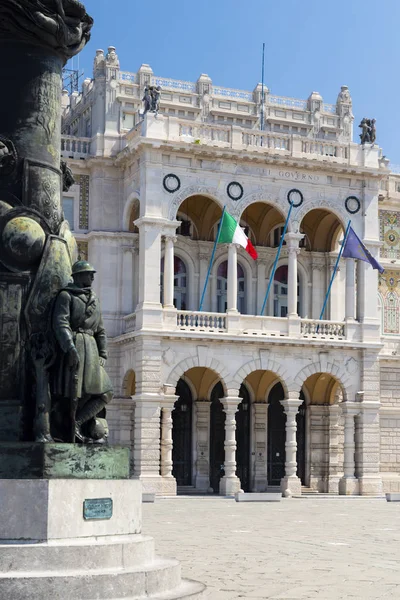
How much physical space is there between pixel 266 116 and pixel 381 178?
280 inches

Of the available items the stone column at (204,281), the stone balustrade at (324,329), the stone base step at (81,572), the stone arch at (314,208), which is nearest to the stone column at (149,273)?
the stone column at (204,281)

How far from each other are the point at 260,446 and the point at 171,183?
1063 cm

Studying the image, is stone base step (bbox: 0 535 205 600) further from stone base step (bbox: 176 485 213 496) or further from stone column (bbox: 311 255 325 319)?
stone column (bbox: 311 255 325 319)

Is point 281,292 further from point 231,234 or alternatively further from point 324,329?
point 231,234

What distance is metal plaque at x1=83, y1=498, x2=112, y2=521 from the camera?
9867mm

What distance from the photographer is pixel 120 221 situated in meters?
41.1

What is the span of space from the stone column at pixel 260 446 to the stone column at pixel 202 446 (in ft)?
6.35

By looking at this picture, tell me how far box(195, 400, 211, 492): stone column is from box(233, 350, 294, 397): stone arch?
291 cm

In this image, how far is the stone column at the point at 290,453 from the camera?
128ft

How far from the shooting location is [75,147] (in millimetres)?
41781

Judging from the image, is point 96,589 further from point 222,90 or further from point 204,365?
point 222,90

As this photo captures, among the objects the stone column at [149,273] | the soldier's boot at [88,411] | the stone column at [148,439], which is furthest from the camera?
the stone column at [149,273]

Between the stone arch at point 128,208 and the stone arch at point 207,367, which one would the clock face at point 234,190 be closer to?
the stone arch at point 128,208

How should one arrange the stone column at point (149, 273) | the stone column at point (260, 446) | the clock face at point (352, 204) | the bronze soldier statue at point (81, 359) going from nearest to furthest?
1. the bronze soldier statue at point (81, 359)
2. the stone column at point (149, 273)
3. the stone column at point (260, 446)
4. the clock face at point (352, 204)
